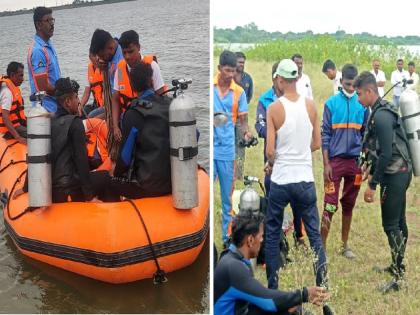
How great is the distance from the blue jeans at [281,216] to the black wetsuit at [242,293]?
46 centimetres

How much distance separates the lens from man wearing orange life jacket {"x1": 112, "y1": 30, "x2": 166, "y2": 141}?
9.60 ft

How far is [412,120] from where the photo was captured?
2.65 meters

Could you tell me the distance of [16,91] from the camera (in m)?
3.99

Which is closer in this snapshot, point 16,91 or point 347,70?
point 347,70

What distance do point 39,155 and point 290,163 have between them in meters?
1.22

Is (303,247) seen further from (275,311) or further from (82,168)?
(82,168)

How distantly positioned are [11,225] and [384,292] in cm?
198

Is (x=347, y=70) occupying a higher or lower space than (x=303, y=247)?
higher

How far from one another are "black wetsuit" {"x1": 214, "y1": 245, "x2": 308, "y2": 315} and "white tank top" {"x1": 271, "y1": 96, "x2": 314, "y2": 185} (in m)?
0.59

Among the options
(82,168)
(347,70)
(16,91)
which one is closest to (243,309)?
(82,168)

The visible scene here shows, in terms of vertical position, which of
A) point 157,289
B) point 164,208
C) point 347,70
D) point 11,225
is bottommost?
point 157,289

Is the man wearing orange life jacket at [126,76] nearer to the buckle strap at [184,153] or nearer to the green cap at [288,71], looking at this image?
the buckle strap at [184,153]

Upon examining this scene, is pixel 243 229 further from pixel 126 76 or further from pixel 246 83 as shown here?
pixel 246 83

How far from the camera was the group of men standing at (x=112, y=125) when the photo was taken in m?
2.71
